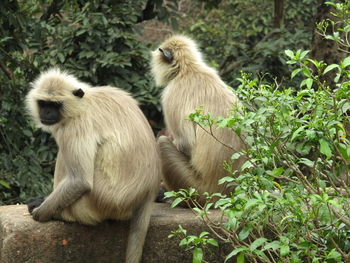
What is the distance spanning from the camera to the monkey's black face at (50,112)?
4531mm

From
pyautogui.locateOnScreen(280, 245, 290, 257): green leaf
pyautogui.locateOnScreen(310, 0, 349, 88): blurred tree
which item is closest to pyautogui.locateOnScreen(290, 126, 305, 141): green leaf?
pyautogui.locateOnScreen(280, 245, 290, 257): green leaf

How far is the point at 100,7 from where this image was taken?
753 centimetres

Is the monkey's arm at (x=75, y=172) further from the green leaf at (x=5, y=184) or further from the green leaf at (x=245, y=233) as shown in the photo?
the green leaf at (x=5, y=184)

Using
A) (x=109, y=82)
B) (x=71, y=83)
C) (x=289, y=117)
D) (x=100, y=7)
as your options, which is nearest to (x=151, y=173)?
(x=71, y=83)

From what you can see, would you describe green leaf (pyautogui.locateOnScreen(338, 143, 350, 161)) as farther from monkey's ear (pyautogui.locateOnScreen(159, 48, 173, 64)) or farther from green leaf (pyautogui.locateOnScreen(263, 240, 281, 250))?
monkey's ear (pyautogui.locateOnScreen(159, 48, 173, 64))

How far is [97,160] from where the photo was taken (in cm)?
452

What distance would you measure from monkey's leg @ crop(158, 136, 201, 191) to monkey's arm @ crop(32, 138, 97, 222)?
2.97 ft

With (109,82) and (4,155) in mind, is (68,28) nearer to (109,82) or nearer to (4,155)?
(109,82)

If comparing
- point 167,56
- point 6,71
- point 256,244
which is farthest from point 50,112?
point 6,71

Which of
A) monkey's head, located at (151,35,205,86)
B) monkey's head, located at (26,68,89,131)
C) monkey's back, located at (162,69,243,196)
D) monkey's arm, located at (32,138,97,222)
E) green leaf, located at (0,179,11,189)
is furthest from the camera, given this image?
green leaf, located at (0,179,11,189)

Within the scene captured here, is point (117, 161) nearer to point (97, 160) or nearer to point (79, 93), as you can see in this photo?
point (97, 160)

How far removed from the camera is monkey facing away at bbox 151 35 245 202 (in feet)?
16.5

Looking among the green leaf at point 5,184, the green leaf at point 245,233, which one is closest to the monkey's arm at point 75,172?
the green leaf at point 245,233

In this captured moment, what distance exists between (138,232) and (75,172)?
592 mm
